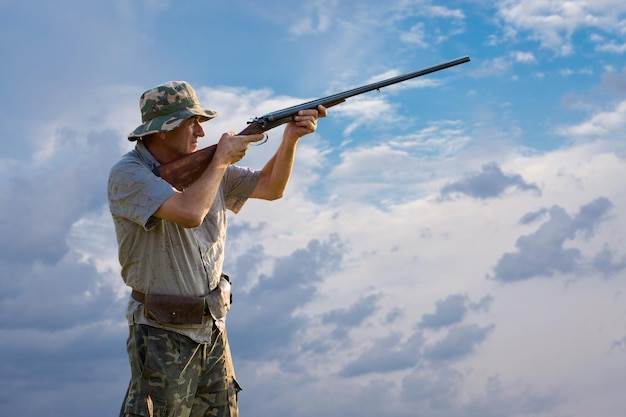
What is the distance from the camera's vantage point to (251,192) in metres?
6.81

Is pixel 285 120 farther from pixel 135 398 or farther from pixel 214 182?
pixel 135 398

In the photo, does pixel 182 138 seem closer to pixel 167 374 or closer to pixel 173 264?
pixel 173 264

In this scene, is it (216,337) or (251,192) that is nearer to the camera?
(216,337)

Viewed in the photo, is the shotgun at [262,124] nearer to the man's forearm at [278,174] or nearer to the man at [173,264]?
the man at [173,264]

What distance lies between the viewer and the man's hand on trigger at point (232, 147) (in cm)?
603

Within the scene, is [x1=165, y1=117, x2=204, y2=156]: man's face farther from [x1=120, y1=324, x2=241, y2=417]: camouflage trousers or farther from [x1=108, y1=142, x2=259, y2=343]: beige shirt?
[x1=120, y1=324, x2=241, y2=417]: camouflage trousers

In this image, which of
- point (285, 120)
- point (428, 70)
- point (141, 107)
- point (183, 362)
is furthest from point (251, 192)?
point (428, 70)

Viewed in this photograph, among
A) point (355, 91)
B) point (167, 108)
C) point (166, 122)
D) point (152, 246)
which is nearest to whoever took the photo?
point (152, 246)

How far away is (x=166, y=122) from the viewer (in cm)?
601

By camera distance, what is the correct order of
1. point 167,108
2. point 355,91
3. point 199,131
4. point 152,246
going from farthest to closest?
point 355,91, point 199,131, point 167,108, point 152,246

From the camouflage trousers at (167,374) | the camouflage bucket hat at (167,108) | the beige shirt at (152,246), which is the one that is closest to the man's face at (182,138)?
the camouflage bucket hat at (167,108)

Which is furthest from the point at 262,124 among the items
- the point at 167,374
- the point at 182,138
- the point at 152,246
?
the point at 167,374

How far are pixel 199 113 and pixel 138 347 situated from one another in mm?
1932

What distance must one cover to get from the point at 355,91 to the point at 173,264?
2659 millimetres
